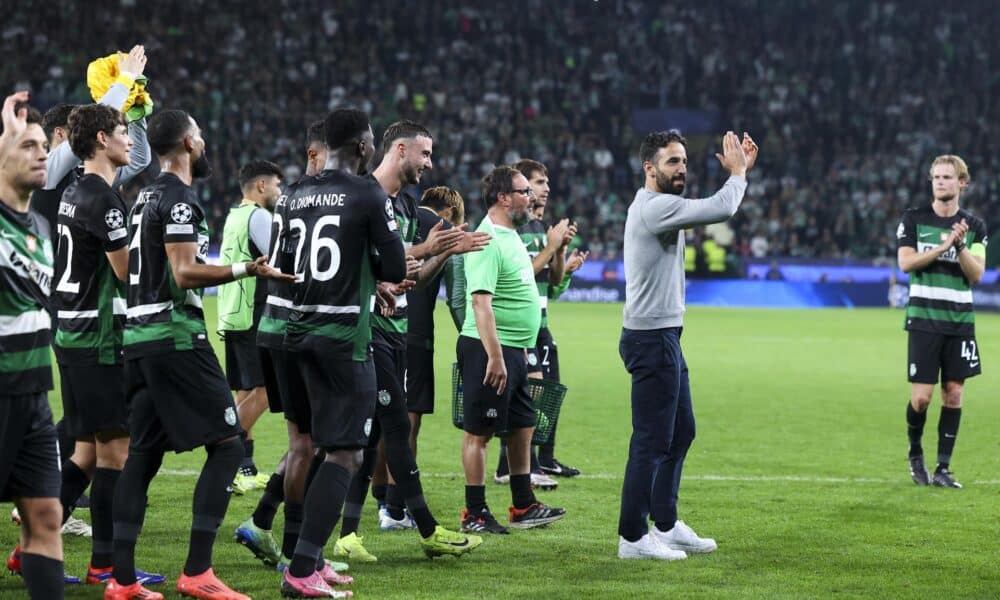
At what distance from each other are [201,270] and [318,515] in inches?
48.9

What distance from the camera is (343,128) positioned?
600 cm

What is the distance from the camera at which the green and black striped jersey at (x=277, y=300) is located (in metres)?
6.11

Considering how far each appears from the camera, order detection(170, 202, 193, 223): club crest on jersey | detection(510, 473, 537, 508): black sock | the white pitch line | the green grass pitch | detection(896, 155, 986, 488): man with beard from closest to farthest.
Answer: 1. detection(170, 202, 193, 223): club crest on jersey
2. the green grass pitch
3. detection(510, 473, 537, 508): black sock
4. the white pitch line
5. detection(896, 155, 986, 488): man with beard

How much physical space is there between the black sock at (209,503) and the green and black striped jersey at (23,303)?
4.27ft

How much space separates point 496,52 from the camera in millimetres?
43062

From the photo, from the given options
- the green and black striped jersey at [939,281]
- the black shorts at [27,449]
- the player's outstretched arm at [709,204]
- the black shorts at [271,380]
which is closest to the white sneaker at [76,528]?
A: the black shorts at [271,380]

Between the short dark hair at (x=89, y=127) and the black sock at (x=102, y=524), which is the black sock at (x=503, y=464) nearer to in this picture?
the black sock at (x=102, y=524)

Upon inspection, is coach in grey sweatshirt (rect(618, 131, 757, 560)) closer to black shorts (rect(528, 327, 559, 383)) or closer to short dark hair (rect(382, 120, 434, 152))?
short dark hair (rect(382, 120, 434, 152))

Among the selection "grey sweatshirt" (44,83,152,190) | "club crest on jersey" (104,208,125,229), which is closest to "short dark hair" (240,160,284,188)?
"grey sweatshirt" (44,83,152,190)

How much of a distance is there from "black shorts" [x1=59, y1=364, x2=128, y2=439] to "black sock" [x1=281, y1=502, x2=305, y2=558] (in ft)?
3.03

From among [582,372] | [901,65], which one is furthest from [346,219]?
[901,65]

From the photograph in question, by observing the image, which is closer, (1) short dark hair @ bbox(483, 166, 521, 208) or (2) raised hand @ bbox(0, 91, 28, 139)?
(2) raised hand @ bbox(0, 91, 28, 139)

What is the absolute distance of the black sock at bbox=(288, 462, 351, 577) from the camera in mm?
5844

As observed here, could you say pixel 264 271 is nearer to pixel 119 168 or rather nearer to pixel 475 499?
pixel 119 168
